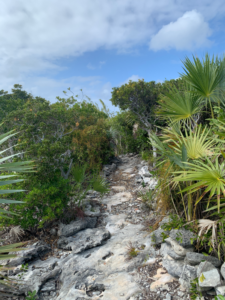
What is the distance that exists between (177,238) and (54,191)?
9.83 feet

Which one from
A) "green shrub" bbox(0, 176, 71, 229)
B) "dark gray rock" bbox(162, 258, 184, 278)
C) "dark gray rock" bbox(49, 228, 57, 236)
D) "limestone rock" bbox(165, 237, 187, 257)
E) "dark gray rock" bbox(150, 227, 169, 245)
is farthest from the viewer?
"dark gray rock" bbox(49, 228, 57, 236)

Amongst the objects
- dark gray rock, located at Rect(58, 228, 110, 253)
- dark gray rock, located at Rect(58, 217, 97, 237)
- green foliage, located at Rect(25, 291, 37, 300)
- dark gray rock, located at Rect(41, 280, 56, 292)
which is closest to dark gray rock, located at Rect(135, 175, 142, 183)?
dark gray rock, located at Rect(58, 217, 97, 237)

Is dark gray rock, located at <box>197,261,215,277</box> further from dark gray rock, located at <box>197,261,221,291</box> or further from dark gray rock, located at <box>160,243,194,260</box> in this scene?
dark gray rock, located at <box>160,243,194,260</box>

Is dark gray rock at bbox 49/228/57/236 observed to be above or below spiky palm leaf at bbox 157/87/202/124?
below

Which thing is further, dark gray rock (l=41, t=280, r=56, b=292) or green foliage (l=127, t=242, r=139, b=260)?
green foliage (l=127, t=242, r=139, b=260)

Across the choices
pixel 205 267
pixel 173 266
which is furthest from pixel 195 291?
pixel 173 266

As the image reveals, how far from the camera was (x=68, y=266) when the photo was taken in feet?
14.3

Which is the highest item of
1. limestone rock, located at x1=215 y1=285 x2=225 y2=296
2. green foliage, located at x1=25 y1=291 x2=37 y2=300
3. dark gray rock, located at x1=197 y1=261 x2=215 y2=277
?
dark gray rock, located at x1=197 y1=261 x2=215 y2=277

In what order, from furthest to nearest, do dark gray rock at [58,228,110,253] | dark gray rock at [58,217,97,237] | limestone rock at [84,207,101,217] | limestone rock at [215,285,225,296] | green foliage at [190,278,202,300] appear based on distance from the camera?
limestone rock at [84,207,101,217], dark gray rock at [58,217,97,237], dark gray rock at [58,228,110,253], green foliage at [190,278,202,300], limestone rock at [215,285,225,296]

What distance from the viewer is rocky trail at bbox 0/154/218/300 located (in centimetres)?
343

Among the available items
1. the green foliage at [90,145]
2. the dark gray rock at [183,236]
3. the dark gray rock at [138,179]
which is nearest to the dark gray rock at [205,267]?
the dark gray rock at [183,236]

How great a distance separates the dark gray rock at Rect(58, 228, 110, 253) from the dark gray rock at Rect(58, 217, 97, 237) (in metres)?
0.13

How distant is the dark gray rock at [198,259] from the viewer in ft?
10.3

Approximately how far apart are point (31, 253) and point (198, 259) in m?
3.45
